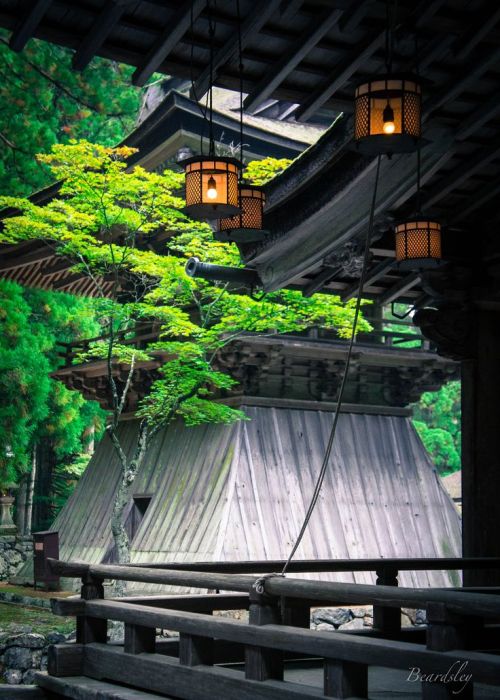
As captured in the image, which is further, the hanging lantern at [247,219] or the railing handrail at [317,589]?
the hanging lantern at [247,219]

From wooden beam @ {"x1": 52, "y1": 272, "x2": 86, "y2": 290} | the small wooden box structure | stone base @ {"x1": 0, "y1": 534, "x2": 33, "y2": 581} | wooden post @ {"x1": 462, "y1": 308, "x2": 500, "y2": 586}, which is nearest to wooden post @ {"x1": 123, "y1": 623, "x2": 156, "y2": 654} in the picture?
wooden post @ {"x1": 462, "y1": 308, "x2": 500, "y2": 586}

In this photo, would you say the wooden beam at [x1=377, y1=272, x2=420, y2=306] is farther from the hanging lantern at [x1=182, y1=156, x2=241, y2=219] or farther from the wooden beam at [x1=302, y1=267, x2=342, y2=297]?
the hanging lantern at [x1=182, y1=156, x2=241, y2=219]

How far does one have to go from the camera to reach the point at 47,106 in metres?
27.1

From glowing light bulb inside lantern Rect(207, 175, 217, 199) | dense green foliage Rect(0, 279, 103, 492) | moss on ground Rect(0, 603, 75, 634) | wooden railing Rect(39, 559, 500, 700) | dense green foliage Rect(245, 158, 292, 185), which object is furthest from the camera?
dense green foliage Rect(0, 279, 103, 492)

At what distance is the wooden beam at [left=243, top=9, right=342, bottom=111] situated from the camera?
6129 millimetres

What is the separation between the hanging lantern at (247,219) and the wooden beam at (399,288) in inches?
64.0

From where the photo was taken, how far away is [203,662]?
6.02 metres

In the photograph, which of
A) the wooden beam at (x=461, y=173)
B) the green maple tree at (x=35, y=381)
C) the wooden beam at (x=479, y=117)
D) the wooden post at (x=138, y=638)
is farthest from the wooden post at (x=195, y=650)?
the green maple tree at (x=35, y=381)

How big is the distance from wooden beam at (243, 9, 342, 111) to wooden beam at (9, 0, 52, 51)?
1.50m

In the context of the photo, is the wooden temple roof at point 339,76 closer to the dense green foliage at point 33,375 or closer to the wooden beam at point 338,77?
the wooden beam at point 338,77

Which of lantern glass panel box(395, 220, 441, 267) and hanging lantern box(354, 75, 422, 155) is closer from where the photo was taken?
hanging lantern box(354, 75, 422, 155)

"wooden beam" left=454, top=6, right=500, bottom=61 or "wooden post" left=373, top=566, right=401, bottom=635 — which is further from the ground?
"wooden beam" left=454, top=6, right=500, bottom=61

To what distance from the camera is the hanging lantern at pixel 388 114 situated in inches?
240
